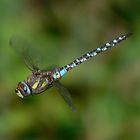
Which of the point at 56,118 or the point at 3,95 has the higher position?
the point at 3,95

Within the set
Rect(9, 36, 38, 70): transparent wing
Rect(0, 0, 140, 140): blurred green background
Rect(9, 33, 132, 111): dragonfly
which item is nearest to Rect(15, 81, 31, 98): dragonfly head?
Rect(9, 33, 132, 111): dragonfly

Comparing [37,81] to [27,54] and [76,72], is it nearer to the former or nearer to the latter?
[27,54]

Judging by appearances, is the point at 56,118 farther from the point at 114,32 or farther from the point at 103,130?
the point at 114,32

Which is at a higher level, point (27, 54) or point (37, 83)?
point (27, 54)

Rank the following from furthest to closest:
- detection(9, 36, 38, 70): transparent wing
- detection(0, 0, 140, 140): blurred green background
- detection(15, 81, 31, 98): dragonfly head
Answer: detection(0, 0, 140, 140): blurred green background < detection(9, 36, 38, 70): transparent wing < detection(15, 81, 31, 98): dragonfly head

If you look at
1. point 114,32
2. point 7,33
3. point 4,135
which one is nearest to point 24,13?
point 7,33

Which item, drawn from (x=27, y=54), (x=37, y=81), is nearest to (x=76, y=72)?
(x=27, y=54)

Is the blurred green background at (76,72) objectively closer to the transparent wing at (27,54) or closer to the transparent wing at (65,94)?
the transparent wing at (27,54)

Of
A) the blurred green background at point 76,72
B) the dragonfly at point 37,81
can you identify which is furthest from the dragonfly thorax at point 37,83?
the blurred green background at point 76,72

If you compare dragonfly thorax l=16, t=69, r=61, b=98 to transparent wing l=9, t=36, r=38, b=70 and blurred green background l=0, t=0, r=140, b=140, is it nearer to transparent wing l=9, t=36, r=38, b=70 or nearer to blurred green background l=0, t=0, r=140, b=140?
transparent wing l=9, t=36, r=38, b=70
